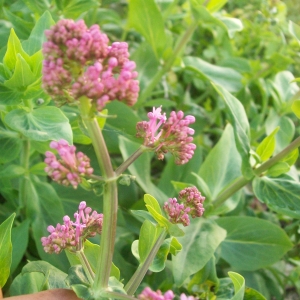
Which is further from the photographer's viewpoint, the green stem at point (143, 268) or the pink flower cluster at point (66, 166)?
the green stem at point (143, 268)

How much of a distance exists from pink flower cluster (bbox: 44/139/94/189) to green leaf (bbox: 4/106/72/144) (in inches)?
7.0

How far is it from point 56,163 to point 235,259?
0.73 meters

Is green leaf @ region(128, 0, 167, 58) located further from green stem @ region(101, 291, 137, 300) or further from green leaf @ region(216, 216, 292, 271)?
green stem @ region(101, 291, 137, 300)

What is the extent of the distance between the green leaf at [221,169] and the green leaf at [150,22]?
36cm

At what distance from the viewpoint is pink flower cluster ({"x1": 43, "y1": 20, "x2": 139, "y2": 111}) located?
1.46 ft

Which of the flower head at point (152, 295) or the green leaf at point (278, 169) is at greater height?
the flower head at point (152, 295)

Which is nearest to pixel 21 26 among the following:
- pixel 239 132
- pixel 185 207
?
pixel 239 132

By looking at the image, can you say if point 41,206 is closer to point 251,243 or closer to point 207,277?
point 207,277

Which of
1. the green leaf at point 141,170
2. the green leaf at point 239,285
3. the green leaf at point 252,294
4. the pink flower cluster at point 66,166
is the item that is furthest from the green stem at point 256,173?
the pink flower cluster at point 66,166

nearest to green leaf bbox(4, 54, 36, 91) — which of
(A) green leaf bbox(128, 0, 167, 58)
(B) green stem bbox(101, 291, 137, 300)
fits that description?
(B) green stem bbox(101, 291, 137, 300)

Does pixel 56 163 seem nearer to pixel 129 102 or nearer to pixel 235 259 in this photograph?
pixel 129 102

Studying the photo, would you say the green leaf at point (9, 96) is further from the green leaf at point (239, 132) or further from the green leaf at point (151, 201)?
the green leaf at point (239, 132)

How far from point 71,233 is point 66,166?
0.43 feet

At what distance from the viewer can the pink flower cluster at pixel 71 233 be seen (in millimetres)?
563
